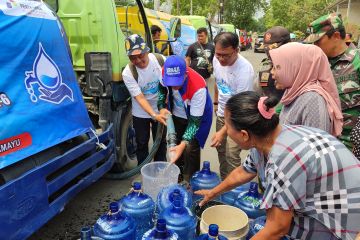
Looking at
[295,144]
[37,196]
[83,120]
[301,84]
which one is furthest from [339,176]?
[83,120]

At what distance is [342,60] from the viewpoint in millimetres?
2641

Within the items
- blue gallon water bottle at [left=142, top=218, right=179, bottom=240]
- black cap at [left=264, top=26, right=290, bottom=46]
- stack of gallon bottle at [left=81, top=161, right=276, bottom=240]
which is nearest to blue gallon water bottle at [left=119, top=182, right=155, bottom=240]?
stack of gallon bottle at [left=81, top=161, right=276, bottom=240]

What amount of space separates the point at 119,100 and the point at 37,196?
1782mm

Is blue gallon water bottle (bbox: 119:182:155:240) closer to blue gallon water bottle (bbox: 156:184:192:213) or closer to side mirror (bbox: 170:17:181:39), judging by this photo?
blue gallon water bottle (bbox: 156:184:192:213)

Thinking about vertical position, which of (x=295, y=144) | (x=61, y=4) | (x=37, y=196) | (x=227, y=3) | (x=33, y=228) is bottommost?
(x=33, y=228)

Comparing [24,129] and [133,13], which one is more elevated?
[133,13]

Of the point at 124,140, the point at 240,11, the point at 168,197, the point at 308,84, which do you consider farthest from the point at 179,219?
the point at 240,11

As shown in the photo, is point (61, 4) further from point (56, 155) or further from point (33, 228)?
point (33, 228)

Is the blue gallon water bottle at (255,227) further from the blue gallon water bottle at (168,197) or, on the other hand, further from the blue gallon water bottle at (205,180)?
the blue gallon water bottle at (205,180)

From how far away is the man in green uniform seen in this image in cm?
258

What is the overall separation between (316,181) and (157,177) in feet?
5.48

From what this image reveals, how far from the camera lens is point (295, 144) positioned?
157 cm

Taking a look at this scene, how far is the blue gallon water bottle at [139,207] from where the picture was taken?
246 cm

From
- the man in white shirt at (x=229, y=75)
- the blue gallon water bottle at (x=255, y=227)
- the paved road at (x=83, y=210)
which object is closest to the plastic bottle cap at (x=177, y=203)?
the blue gallon water bottle at (x=255, y=227)
